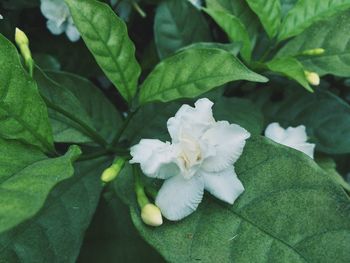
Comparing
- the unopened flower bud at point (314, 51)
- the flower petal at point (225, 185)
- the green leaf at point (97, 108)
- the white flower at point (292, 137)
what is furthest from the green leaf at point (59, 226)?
the unopened flower bud at point (314, 51)

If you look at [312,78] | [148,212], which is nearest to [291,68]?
[312,78]

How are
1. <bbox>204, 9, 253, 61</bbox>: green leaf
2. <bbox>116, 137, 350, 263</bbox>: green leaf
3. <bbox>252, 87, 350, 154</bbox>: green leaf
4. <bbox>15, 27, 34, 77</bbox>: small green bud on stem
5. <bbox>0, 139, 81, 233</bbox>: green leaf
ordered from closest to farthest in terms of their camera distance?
<bbox>0, 139, 81, 233</bbox>: green leaf → <bbox>116, 137, 350, 263</bbox>: green leaf → <bbox>15, 27, 34, 77</bbox>: small green bud on stem → <bbox>204, 9, 253, 61</bbox>: green leaf → <bbox>252, 87, 350, 154</bbox>: green leaf

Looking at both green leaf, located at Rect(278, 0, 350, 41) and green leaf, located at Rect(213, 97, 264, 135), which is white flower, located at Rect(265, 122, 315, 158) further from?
green leaf, located at Rect(278, 0, 350, 41)

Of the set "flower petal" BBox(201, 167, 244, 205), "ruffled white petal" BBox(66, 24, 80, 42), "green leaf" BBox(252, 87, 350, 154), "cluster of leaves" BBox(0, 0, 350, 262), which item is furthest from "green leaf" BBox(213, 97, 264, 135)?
"ruffled white petal" BBox(66, 24, 80, 42)

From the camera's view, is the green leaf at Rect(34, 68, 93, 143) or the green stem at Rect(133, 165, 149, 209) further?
the green leaf at Rect(34, 68, 93, 143)

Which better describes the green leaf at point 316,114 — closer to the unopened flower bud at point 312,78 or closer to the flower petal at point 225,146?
the unopened flower bud at point 312,78
